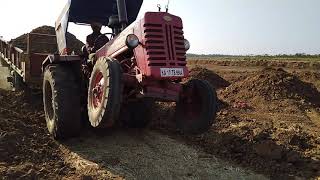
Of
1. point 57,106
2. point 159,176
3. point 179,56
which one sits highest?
point 179,56

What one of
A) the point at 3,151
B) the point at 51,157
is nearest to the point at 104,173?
the point at 51,157

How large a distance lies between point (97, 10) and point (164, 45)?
112 inches

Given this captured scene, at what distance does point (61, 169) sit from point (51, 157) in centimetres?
66

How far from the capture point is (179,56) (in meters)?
7.08

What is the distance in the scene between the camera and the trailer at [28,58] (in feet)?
34.3

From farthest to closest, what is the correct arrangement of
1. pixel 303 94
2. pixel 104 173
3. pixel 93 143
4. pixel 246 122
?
1. pixel 303 94
2. pixel 246 122
3. pixel 93 143
4. pixel 104 173

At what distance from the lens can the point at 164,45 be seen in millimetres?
6887

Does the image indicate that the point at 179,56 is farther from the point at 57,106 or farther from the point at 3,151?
the point at 3,151

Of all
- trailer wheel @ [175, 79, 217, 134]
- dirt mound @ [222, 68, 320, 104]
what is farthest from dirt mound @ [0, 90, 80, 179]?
dirt mound @ [222, 68, 320, 104]

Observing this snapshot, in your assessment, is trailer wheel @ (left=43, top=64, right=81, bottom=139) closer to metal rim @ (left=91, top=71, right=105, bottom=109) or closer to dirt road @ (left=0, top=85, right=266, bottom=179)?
dirt road @ (left=0, top=85, right=266, bottom=179)

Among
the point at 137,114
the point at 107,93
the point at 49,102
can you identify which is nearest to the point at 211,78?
the point at 137,114

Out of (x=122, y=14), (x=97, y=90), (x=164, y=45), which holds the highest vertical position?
(x=122, y=14)

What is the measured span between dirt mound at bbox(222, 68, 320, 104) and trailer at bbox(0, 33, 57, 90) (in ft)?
19.2

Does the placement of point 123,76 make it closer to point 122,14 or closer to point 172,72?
point 172,72
